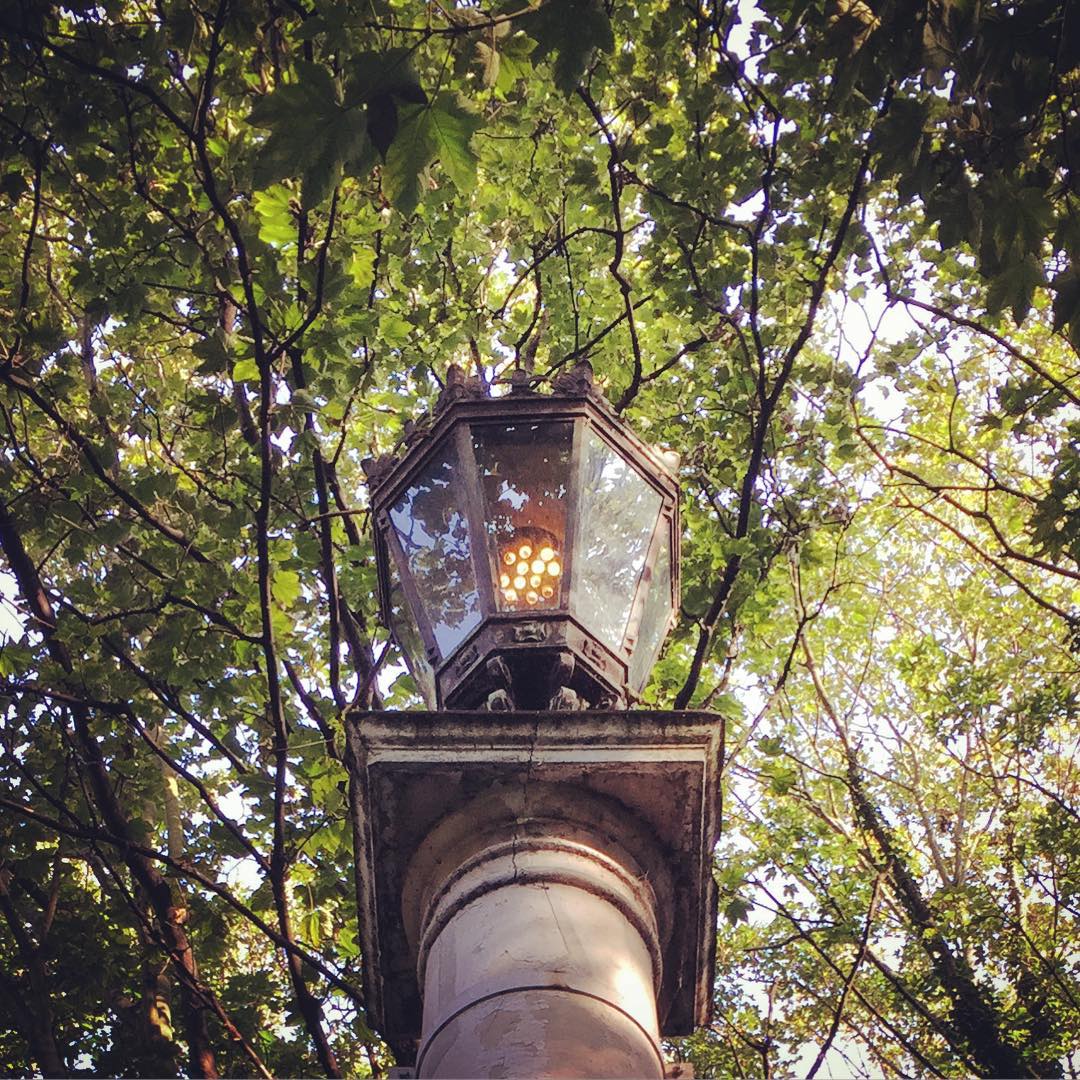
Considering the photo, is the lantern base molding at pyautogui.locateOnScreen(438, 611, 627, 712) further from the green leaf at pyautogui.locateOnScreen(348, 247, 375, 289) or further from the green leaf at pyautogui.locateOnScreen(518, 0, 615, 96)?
the green leaf at pyautogui.locateOnScreen(348, 247, 375, 289)

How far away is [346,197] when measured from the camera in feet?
21.4

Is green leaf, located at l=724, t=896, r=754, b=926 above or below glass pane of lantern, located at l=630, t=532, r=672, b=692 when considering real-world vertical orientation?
below

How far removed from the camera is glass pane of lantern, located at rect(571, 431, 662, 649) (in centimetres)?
335

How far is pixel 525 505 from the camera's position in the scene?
349cm

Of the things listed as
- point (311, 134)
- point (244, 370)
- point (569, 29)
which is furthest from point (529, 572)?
point (244, 370)

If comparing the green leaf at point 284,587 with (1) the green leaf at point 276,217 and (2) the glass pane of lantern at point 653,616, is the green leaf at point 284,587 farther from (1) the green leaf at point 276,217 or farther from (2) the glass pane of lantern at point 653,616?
(2) the glass pane of lantern at point 653,616

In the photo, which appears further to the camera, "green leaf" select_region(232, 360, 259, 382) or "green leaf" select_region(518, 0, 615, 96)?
"green leaf" select_region(232, 360, 259, 382)

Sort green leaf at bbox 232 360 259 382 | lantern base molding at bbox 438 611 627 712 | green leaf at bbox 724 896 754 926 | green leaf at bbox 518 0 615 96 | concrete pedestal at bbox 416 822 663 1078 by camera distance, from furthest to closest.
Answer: green leaf at bbox 724 896 754 926 → green leaf at bbox 232 360 259 382 → lantern base molding at bbox 438 611 627 712 → green leaf at bbox 518 0 615 96 → concrete pedestal at bbox 416 822 663 1078

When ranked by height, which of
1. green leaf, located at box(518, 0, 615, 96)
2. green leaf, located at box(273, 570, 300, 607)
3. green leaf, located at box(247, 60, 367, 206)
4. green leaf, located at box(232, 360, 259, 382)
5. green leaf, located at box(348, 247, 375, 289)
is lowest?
green leaf, located at box(247, 60, 367, 206)

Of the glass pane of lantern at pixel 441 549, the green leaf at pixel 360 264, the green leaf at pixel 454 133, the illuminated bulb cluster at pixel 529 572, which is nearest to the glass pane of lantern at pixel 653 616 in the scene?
the illuminated bulb cluster at pixel 529 572

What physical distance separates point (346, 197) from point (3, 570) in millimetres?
4111

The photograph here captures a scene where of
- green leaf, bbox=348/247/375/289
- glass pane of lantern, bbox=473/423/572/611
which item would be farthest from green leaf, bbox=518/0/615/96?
green leaf, bbox=348/247/375/289

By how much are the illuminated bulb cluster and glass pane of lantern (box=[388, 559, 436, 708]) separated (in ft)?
1.31

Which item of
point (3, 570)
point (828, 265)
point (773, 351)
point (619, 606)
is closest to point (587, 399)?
point (619, 606)
